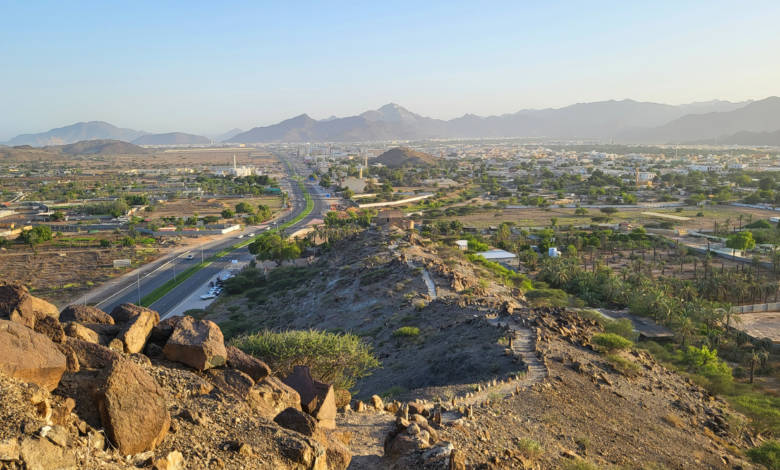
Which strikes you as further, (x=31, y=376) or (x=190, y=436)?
(x=190, y=436)

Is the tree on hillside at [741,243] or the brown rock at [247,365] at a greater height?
the brown rock at [247,365]

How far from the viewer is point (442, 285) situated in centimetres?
2995

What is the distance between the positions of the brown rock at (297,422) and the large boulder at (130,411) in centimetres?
196

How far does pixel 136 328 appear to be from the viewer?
9.41 m

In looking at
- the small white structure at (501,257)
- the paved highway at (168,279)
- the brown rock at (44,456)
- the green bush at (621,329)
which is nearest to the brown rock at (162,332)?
the brown rock at (44,456)

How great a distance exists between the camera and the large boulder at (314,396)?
967cm

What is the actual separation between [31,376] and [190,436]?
6.64 ft

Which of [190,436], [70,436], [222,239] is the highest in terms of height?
[70,436]

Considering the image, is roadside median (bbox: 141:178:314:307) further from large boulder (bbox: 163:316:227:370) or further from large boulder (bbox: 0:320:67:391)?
large boulder (bbox: 0:320:67:391)

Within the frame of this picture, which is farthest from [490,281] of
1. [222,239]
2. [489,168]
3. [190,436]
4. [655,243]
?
[489,168]

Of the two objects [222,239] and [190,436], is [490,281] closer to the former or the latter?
[190,436]

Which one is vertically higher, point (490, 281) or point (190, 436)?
point (190, 436)

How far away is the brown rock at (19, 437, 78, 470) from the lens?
17.5 ft

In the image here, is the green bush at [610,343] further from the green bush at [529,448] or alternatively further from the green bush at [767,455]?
the green bush at [529,448]
